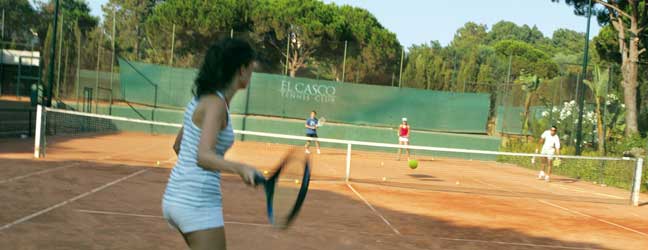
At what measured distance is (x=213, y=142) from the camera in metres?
2.47

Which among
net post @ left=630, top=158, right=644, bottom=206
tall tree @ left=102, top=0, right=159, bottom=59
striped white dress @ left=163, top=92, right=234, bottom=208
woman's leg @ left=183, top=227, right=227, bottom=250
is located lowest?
net post @ left=630, top=158, right=644, bottom=206

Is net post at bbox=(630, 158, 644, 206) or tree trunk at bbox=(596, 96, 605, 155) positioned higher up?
tree trunk at bbox=(596, 96, 605, 155)

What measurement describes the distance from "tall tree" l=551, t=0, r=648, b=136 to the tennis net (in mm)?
2429

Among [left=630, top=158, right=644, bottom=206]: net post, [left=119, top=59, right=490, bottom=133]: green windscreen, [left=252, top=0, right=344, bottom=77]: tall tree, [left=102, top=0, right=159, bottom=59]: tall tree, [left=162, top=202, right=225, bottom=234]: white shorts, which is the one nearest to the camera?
[left=162, top=202, right=225, bottom=234]: white shorts

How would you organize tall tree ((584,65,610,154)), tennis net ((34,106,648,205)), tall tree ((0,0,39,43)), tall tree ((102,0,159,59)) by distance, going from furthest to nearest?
tall tree ((102,0,159,59)) < tall tree ((0,0,39,43)) < tall tree ((584,65,610,154)) < tennis net ((34,106,648,205))

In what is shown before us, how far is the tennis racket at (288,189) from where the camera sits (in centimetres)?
289

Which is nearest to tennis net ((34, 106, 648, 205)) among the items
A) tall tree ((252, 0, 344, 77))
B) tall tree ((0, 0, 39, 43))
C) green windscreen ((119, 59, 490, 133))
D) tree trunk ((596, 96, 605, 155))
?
green windscreen ((119, 59, 490, 133))

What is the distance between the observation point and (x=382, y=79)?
26469 mm

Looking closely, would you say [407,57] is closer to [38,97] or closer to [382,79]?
[382,79]

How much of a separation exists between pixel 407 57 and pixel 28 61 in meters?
23.4

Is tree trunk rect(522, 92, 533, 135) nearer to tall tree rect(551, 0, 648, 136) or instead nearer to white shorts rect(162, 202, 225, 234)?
tall tree rect(551, 0, 648, 136)

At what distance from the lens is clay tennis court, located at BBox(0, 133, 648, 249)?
6.52m

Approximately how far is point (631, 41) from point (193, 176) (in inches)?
794

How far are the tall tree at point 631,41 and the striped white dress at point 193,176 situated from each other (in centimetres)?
1887
